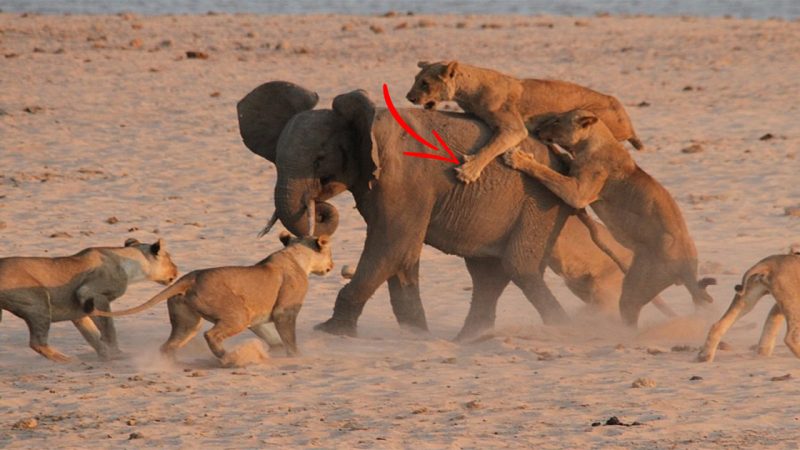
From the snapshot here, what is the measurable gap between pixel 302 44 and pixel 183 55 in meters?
2.66

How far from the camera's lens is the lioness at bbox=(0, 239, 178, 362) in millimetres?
10852

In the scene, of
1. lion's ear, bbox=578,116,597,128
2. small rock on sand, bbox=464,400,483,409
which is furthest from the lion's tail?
lion's ear, bbox=578,116,597,128

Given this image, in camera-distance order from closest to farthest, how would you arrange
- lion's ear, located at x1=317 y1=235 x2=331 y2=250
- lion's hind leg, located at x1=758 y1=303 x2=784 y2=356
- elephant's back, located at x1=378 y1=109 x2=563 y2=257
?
lion's hind leg, located at x1=758 y1=303 x2=784 y2=356
lion's ear, located at x1=317 y1=235 x2=331 y2=250
elephant's back, located at x1=378 y1=109 x2=563 y2=257

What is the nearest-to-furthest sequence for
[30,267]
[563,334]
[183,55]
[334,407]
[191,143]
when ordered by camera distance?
[334,407], [30,267], [563,334], [191,143], [183,55]

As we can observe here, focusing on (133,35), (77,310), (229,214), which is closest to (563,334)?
(77,310)

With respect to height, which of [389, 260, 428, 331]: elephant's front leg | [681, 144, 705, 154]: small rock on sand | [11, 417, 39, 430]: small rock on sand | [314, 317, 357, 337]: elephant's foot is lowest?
[11, 417, 39, 430]: small rock on sand

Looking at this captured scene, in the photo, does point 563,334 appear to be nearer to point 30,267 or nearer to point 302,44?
point 30,267

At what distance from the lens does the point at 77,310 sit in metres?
11.1

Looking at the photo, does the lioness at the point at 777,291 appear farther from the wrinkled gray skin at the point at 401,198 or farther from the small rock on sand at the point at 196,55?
the small rock on sand at the point at 196,55

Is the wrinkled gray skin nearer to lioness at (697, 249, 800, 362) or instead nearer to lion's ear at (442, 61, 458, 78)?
lion's ear at (442, 61, 458, 78)

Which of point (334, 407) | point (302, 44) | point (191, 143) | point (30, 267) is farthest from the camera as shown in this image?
point (302, 44)

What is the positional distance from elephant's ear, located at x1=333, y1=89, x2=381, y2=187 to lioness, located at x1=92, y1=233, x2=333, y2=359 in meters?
0.96

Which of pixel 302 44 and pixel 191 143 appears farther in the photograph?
pixel 302 44

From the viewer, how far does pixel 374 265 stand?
12297 mm
